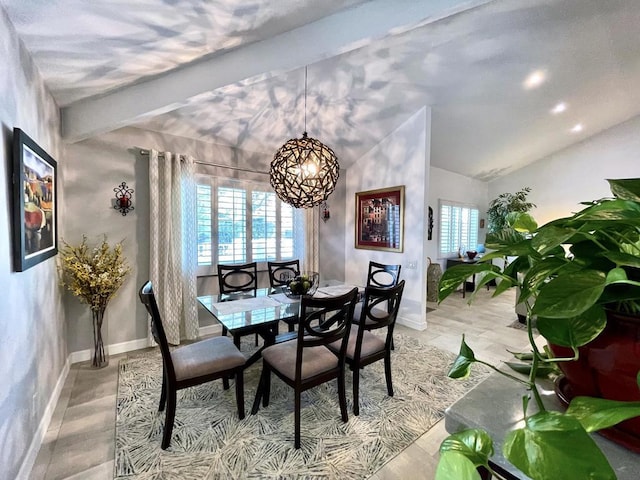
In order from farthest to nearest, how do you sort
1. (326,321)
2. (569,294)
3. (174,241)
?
(174,241) < (326,321) < (569,294)

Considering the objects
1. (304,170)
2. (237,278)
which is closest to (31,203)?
(304,170)

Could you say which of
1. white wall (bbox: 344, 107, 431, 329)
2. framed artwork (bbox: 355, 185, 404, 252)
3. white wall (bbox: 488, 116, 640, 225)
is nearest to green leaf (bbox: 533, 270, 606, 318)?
white wall (bbox: 344, 107, 431, 329)

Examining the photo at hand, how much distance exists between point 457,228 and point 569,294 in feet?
21.9

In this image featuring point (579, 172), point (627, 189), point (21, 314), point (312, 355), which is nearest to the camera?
point (627, 189)

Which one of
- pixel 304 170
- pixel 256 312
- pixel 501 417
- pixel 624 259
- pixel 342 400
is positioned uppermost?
pixel 304 170

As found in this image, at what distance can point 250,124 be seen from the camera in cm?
347

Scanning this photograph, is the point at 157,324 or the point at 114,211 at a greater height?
the point at 114,211

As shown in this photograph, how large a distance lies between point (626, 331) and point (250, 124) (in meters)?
3.67

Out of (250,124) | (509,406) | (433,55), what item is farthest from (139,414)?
(433,55)

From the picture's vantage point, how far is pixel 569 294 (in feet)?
1.53

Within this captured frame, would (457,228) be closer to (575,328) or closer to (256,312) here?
(256,312)

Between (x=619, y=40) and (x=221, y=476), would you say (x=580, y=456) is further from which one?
(x=619, y=40)

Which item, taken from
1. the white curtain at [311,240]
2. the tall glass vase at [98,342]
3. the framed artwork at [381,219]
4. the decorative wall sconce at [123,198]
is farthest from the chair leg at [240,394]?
the framed artwork at [381,219]

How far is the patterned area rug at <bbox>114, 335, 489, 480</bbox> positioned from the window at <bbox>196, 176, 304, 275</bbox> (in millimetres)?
1576
